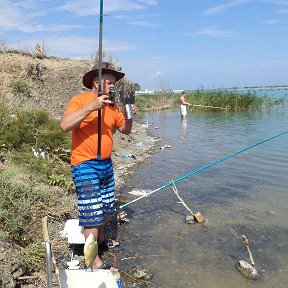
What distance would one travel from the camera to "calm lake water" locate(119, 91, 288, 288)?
4.29 meters

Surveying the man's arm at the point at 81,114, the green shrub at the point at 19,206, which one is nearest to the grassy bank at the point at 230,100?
the green shrub at the point at 19,206

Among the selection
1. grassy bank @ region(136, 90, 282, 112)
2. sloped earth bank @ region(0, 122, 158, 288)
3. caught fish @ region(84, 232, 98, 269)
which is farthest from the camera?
grassy bank @ region(136, 90, 282, 112)

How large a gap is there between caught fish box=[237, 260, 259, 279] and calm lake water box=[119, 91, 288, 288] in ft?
0.21

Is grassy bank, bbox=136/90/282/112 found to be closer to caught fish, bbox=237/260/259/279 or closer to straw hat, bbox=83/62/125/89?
caught fish, bbox=237/260/259/279

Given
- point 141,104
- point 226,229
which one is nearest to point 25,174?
point 226,229

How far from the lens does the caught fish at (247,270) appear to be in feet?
13.6

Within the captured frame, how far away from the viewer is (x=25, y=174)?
19.4 feet

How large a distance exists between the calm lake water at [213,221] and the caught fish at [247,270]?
0.21 ft

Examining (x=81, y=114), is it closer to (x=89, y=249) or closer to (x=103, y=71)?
(x=103, y=71)

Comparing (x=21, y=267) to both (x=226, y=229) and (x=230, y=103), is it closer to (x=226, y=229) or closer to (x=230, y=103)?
(x=226, y=229)

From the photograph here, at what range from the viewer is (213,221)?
5.84m

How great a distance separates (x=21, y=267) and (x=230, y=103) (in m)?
27.5

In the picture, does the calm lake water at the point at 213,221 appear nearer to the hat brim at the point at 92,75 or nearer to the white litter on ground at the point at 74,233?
the white litter on ground at the point at 74,233

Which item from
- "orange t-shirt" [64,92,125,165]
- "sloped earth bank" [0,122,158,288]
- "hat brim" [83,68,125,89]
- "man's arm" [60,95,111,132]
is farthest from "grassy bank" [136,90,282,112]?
"man's arm" [60,95,111,132]
